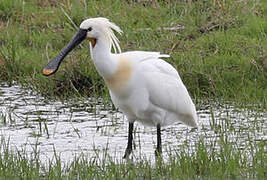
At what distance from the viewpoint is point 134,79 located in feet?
24.6

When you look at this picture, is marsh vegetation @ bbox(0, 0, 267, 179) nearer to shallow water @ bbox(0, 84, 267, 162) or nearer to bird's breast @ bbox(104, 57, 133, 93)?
shallow water @ bbox(0, 84, 267, 162)

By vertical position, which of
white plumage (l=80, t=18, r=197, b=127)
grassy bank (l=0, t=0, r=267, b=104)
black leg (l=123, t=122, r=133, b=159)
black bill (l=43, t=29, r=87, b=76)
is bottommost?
black leg (l=123, t=122, r=133, b=159)

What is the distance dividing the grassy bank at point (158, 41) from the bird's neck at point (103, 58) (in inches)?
81.0

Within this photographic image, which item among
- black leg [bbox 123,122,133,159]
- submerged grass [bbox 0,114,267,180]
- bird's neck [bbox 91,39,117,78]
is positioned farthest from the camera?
black leg [bbox 123,122,133,159]

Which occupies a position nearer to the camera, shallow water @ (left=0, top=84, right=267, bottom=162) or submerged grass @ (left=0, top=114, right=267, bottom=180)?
submerged grass @ (left=0, top=114, right=267, bottom=180)

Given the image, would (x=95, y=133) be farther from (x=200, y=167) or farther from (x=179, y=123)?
(x=200, y=167)

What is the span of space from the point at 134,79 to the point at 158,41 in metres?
3.19

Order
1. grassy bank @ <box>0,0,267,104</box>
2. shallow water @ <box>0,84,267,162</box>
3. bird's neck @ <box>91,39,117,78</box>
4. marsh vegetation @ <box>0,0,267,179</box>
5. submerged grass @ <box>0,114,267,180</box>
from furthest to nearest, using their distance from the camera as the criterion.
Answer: grassy bank @ <box>0,0,267,104</box> < shallow water @ <box>0,84,267,162</box> < bird's neck @ <box>91,39,117,78</box> < marsh vegetation @ <box>0,0,267,179</box> < submerged grass @ <box>0,114,267,180</box>

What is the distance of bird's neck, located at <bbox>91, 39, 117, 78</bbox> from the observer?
24.2 feet

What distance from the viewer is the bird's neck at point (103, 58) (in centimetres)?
738

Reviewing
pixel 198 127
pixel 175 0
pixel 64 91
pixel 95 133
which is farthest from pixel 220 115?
pixel 175 0

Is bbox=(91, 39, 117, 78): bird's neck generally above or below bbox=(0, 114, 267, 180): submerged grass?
above

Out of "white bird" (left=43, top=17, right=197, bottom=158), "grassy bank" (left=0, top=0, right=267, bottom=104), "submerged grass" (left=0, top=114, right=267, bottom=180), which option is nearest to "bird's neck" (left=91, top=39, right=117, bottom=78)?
"white bird" (left=43, top=17, right=197, bottom=158)

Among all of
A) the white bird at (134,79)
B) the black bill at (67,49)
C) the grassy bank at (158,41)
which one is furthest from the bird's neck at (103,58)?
the grassy bank at (158,41)
